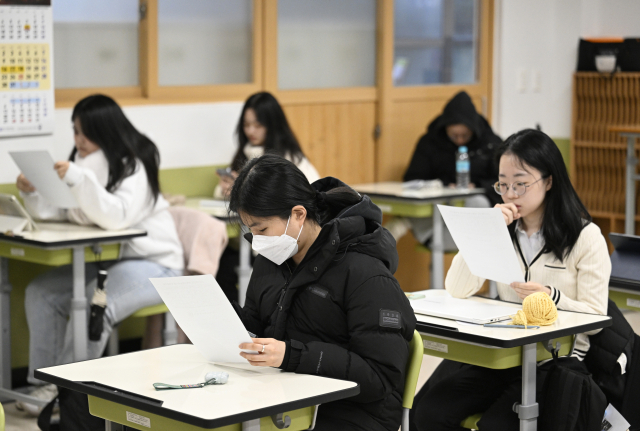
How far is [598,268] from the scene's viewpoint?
2.73m

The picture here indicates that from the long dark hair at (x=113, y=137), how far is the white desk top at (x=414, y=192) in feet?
5.01

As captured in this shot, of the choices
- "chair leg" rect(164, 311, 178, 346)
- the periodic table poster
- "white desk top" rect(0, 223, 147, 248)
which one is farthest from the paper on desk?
the periodic table poster

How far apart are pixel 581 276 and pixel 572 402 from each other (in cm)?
44

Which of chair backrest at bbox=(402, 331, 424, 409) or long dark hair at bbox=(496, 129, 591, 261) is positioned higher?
long dark hair at bbox=(496, 129, 591, 261)

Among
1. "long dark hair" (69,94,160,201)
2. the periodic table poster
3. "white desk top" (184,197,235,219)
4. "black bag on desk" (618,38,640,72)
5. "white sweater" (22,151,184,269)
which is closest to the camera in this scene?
"white sweater" (22,151,184,269)

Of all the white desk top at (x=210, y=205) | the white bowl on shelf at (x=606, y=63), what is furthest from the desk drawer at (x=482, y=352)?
the white bowl on shelf at (x=606, y=63)

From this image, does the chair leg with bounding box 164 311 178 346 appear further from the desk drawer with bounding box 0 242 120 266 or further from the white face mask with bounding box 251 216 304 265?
the white face mask with bounding box 251 216 304 265

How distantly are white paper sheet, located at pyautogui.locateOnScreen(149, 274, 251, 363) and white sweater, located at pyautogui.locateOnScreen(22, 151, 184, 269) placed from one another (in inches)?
69.6

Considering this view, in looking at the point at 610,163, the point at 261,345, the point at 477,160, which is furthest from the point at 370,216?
the point at 610,163

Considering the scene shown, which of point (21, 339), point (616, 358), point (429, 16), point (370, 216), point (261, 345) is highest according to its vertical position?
point (429, 16)

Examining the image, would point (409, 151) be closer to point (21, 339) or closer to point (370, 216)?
point (21, 339)

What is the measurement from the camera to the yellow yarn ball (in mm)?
2508

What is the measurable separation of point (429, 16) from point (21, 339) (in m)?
3.37

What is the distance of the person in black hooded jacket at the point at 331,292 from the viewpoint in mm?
2094
